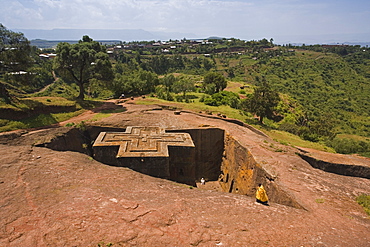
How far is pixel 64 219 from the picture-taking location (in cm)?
Result: 586

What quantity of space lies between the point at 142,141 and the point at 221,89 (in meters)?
28.5

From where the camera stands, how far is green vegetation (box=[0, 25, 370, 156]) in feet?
57.8

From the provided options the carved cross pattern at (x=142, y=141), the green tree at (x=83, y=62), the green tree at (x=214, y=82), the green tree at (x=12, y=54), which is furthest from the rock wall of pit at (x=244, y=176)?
the green tree at (x=214, y=82)

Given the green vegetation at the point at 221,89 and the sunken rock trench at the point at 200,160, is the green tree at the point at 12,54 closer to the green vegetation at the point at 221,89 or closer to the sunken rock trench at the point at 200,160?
the green vegetation at the point at 221,89

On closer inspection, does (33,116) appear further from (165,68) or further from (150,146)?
(165,68)

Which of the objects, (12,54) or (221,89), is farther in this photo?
(221,89)

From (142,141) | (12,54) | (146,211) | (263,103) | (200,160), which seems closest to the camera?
(146,211)

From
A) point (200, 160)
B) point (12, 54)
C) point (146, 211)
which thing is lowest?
point (200, 160)

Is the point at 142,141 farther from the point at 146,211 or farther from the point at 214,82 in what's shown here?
the point at 214,82

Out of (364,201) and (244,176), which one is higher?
(364,201)

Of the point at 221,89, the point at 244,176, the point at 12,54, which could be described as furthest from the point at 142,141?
the point at 221,89

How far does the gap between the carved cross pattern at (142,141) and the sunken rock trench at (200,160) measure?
18cm

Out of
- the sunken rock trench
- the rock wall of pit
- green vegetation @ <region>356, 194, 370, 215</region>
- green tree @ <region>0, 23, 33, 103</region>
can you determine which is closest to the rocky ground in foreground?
green vegetation @ <region>356, 194, 370, 215</region>

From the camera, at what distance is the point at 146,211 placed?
6.72m
